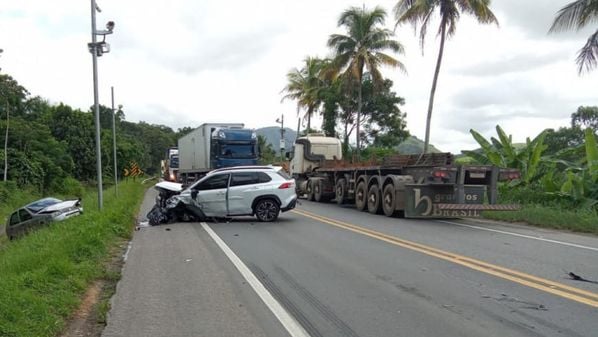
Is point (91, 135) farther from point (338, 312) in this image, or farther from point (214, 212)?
point (338, 312)

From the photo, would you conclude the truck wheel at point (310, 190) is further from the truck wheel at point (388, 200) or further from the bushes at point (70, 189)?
the bushes at point (70, 189)

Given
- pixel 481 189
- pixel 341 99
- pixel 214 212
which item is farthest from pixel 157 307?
pixel 341 99

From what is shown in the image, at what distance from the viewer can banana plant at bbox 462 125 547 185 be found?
18844 mm

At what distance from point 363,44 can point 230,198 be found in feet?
70.2

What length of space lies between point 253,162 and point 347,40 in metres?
11.4

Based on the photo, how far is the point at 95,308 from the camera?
649cm

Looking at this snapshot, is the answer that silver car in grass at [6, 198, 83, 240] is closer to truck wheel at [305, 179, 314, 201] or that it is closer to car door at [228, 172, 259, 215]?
car door at [228, 172, 259, 215]

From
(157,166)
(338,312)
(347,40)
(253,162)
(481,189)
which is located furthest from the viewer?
(157,166)

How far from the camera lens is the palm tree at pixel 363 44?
1355 inches

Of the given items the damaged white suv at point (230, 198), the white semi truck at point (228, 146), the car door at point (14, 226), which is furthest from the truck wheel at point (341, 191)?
the car door at point (14, 226)

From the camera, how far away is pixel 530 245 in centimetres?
1092

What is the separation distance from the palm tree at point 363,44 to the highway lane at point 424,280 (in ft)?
73.3

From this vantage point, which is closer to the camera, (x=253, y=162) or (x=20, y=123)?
(x=253, y=162)

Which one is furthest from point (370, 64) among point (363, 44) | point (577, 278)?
point (577, 278)
